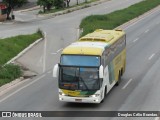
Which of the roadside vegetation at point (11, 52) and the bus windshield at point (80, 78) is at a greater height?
the bus windshield at point (80, 78)

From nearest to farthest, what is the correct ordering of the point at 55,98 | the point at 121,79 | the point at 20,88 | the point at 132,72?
A: the point at 55,98 → the point at 20,88 → the point at 121,79 → the point at 132,72

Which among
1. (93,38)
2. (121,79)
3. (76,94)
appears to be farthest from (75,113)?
(121,79)

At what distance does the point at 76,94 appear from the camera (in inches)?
938

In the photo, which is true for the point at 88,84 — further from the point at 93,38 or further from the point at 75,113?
the point at 93,38

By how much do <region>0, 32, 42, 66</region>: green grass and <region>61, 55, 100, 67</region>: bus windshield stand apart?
12081mm

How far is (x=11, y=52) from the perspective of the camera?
39.2m

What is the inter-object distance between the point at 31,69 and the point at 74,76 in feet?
37.7

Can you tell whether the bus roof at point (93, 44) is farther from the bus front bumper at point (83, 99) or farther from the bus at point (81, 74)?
the bus front bumper at point (83, 99)

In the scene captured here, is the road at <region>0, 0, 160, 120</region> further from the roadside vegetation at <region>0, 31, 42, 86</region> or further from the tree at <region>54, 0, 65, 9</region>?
the tree at <region>54, 0, 65, 9</region>

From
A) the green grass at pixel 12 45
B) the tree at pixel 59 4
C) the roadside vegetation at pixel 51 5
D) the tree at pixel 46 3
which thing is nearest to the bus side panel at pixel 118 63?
the green grass at pixel 12 45

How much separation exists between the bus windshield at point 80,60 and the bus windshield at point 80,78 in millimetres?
206

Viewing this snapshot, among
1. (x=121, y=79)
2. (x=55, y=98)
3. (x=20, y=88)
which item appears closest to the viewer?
(x=55, y=98)

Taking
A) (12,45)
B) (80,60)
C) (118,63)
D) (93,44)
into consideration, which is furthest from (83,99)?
(12,45)

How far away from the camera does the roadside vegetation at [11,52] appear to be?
3108cm
